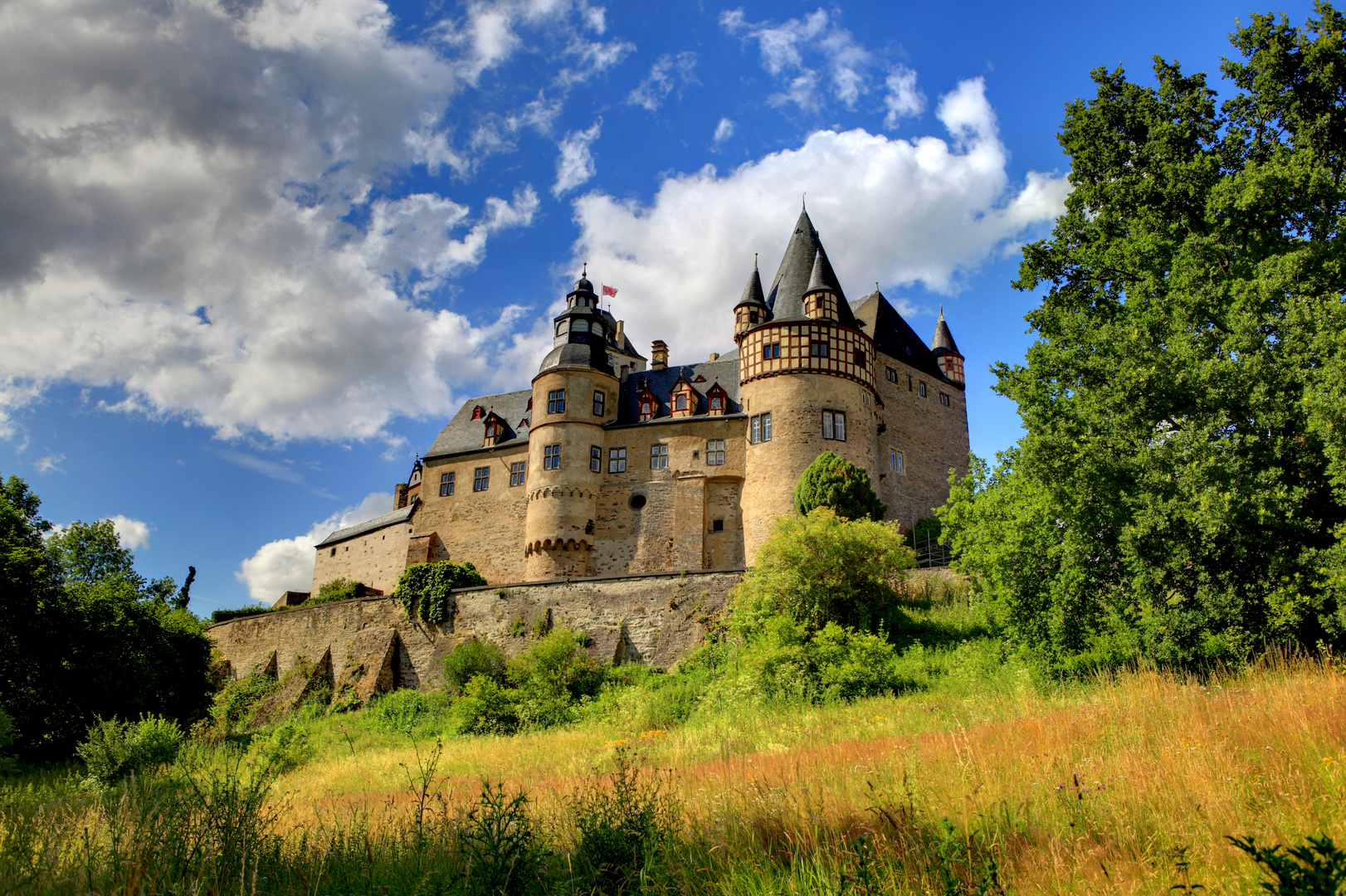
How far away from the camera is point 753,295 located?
39062mm

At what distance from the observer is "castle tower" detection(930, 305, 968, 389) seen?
140 ft

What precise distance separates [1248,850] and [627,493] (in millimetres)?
33478

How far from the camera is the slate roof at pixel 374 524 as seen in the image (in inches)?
1733

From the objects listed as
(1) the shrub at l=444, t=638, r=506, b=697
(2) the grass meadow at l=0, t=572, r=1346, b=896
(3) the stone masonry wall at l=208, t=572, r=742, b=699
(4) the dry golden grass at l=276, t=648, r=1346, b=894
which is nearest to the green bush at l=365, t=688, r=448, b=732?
(1) the shrub at l=444, t=638, r=506, b=697

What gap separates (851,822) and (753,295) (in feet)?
114

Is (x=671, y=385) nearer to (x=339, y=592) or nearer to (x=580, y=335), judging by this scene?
(x=580, y=335)

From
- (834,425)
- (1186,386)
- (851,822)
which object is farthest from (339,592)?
(851,822)

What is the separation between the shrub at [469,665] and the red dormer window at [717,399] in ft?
48.8

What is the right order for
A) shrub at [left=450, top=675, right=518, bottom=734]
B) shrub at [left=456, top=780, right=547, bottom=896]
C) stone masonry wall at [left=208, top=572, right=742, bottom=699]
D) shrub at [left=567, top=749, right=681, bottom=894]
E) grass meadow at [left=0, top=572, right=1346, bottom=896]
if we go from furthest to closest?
stone masonry wall at [left=208, top=572, right=742, bottom=699] < shrub at [left=450, top=675, right=518, bottom=734] < shrub at [left=567, top=749, right=681, bottom=894] < shrub at [left=456, top=780, right=547, bottom=896] < grass meadow at [left=0, top=572, right=1346, bottom=896]

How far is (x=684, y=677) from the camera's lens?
23.3 m

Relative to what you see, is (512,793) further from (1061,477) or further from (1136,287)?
(1136,287)

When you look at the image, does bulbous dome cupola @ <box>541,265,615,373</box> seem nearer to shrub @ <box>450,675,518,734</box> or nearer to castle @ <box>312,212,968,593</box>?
castle @ <box>312,212,968,593</box>

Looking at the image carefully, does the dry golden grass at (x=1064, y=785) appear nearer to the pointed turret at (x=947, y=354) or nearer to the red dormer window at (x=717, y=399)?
the red dormer window at (x=717, y=399)

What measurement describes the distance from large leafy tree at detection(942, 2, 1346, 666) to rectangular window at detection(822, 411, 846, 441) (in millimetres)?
14411
